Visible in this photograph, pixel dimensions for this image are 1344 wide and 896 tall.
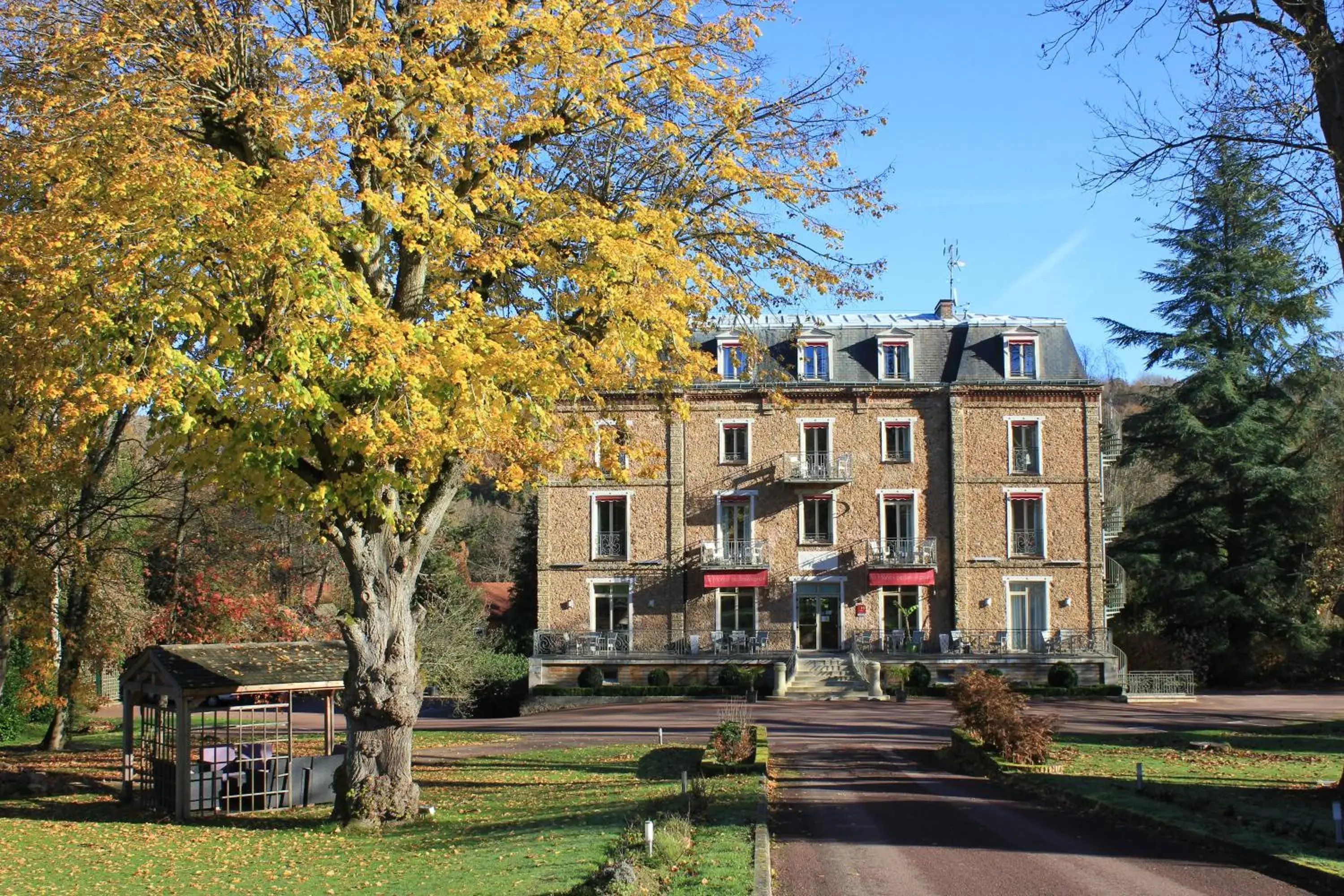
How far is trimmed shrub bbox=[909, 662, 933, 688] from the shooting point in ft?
122

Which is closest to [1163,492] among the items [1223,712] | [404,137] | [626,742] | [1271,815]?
[1223,712]

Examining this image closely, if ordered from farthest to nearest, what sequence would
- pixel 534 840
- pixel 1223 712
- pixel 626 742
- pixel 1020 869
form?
1. pixel 1223 712
2. pixel 626 742
3. pixel 534 840
4. pixel 1020 869

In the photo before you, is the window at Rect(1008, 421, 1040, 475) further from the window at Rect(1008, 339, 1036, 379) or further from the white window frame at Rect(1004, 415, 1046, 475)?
the window at Rect(1008, 339, 1036, 379)

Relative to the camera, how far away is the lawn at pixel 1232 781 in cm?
1197

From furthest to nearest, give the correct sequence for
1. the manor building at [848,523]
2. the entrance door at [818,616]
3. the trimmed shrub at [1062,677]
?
the entrance door at [818,616] → the manor building at [848,523] → the trimmed shrub at [1062,677]

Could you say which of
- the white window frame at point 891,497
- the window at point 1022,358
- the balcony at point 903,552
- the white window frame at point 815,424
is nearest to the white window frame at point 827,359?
the white window frame at point 815,424

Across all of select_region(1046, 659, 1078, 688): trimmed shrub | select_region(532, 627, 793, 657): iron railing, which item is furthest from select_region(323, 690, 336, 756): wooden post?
select_region(1046, 659, 1078, 688): trimmed shrub

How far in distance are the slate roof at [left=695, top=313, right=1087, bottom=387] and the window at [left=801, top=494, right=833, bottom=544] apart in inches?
166

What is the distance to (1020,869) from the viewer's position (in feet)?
36.6

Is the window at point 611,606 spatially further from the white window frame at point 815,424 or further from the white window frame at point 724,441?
the white window frame at point 815,424

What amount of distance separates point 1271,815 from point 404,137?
43.0 ft

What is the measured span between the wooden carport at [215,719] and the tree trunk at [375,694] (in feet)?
9.97

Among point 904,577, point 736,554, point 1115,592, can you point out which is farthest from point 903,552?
point 1115,592

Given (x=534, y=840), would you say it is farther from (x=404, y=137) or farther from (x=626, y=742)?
(x=626, y=742)
